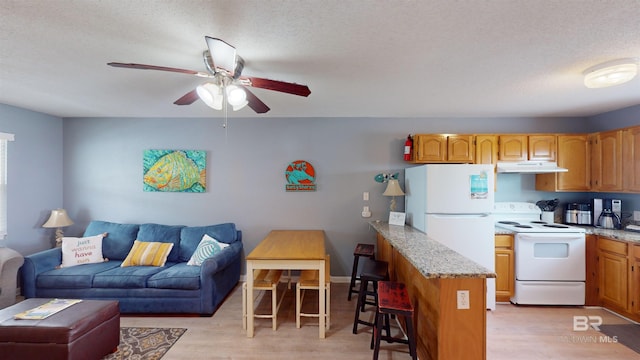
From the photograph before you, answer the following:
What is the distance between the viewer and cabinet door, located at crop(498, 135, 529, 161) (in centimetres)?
338

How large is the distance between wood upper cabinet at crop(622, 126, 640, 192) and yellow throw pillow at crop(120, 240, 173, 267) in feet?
18.4

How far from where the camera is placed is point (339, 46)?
179 cm

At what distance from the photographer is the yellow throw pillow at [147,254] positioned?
122 inches

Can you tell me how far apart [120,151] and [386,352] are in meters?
4.38

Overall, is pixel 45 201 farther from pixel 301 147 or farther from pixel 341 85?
pixel 341 85

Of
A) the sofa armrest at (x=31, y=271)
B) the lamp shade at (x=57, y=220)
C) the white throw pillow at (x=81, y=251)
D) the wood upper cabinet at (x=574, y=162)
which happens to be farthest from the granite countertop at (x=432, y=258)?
the lamp shade at (x=57, y=220)

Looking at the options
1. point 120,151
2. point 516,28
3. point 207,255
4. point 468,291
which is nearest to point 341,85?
point 516,28

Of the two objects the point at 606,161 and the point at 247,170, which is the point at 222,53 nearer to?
the point at 247,170

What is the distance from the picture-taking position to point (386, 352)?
2219 mm

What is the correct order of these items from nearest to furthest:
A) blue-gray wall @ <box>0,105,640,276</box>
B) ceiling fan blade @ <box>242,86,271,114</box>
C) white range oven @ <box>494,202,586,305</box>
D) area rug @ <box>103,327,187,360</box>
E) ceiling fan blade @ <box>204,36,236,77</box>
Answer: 1. ceiling fan blade @ <box>204,36,236,77</box>
2. ceiling fan blade @ <box>242,86,271,114</box>
3. area rug @ <box>103,327,187,360</box>
4. white range oven @ <box>494,202,586,305</box>
5. blue-gray wall @ <box>0,105,640,276</box>

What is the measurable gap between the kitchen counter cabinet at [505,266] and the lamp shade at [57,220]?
563 centimetres

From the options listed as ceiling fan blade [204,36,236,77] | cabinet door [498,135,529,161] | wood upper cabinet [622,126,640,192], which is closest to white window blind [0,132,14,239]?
ceiling fan blade [204,36,236,77]

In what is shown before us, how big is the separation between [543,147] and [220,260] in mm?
4373

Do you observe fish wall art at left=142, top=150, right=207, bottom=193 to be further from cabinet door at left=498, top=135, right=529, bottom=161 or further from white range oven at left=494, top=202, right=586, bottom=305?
white range oven at left=494, top=202, right=586, bottom=305
